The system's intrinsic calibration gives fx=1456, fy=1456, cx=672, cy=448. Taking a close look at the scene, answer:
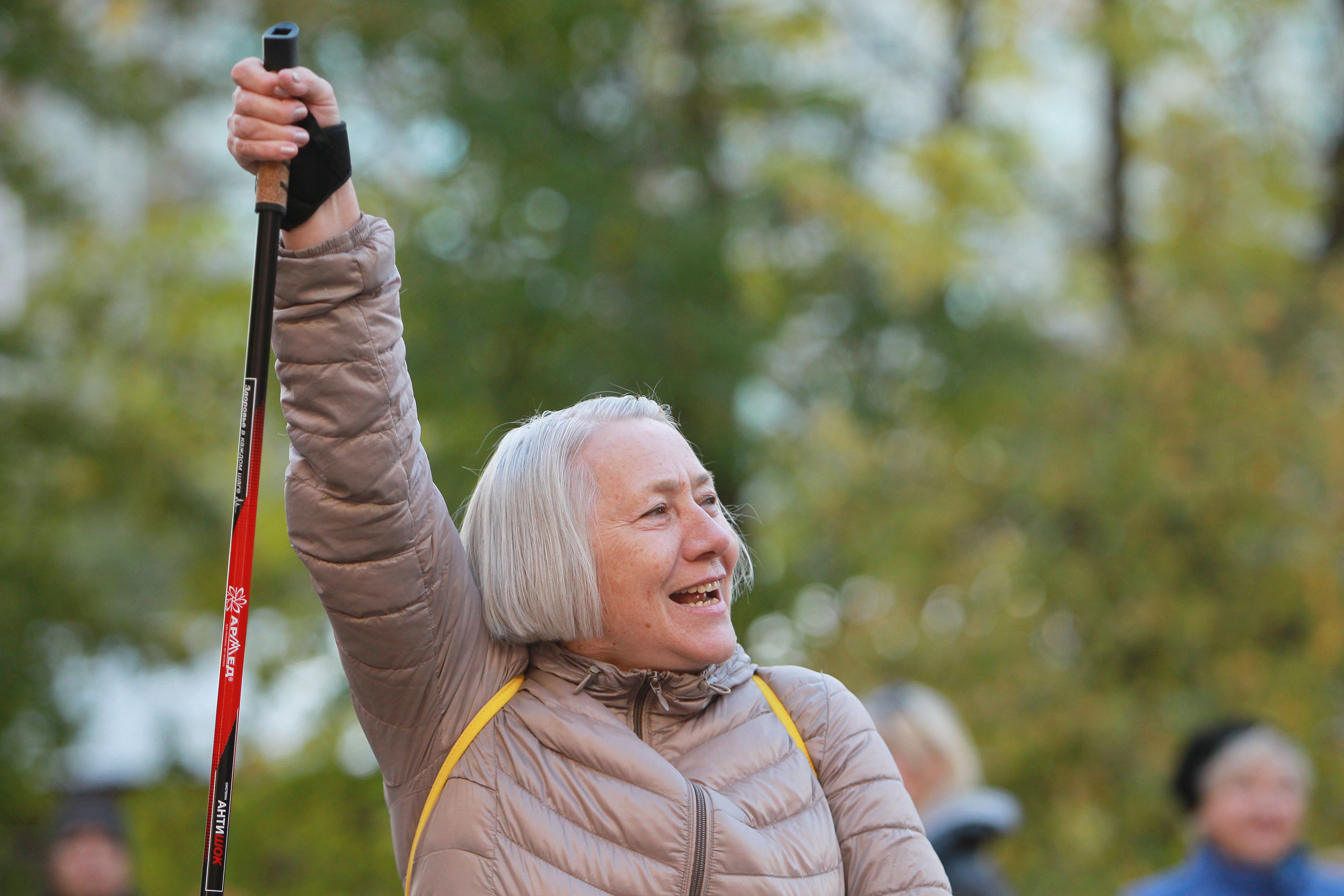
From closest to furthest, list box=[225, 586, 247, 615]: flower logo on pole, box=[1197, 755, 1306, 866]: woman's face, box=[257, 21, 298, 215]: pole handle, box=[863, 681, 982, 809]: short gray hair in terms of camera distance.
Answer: box=[257, 21, 298, 215]: pole handle, box=[225, 586, 247, 615]: flower logo on pole, box=[863, 681, 982, 809]: short gray hair, box=[1197, 755, 1306, 866]: woman's face

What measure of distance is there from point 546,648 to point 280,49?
813 mm

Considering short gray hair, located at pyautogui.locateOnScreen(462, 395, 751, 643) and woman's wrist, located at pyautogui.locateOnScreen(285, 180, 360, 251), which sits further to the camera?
short gray hair, located at pyautogui.locateOnScreen(462, 395, 751, 643)

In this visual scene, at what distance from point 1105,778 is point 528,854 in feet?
19.5

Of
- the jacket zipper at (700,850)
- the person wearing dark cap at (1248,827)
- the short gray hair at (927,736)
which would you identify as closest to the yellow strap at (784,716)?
the jacket zipper at (700,850)

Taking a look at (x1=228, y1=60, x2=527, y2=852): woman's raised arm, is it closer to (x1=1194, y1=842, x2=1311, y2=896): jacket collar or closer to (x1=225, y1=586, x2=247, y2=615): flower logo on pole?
(x1=225, y1=586, x2=247, y2=615): flower logo on pole

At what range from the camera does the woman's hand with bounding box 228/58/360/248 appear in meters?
1.66

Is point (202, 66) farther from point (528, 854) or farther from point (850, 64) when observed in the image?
point (528, 854)

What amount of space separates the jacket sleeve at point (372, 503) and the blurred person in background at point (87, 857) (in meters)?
3.31

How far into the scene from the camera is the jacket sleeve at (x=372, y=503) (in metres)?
1.67

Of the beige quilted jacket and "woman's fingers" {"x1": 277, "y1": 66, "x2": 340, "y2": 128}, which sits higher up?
"woman's fingers" {"x1": 277, "y1": 66, "x2": 340, "y2": 128}

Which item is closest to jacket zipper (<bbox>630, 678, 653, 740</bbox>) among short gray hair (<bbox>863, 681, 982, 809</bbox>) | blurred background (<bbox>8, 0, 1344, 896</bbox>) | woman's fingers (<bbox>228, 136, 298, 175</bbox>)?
woman's fingers (<bbox>228, 136, 298, 175</bbox>)

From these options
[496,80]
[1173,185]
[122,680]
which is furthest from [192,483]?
[1173,185]

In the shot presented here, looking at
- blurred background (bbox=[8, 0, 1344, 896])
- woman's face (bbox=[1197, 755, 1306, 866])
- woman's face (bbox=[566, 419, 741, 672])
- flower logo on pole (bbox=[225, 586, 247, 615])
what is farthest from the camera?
blurred background (bbox=[8, 0, 1344, 896])

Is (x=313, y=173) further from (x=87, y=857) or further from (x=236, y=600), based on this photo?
(x=87, y=857)
